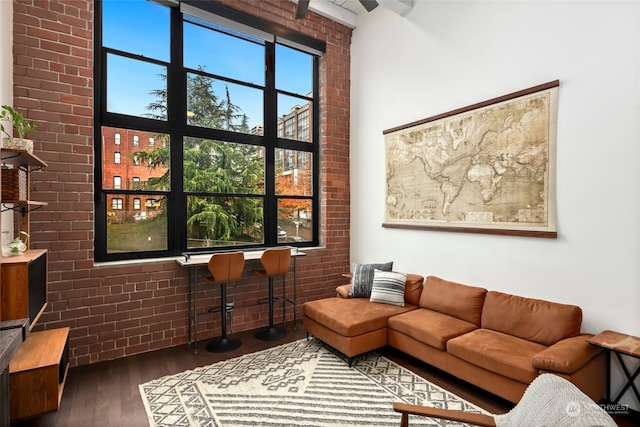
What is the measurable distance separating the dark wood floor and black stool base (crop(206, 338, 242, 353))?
6 centimetres

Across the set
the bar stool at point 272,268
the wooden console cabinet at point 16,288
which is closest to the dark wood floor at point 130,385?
the bar stool at point 272,268

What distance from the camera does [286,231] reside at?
15.4 ft

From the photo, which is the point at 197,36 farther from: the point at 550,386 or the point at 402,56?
the point at 550,386

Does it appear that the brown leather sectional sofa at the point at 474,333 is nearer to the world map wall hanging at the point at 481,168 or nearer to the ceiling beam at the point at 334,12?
the world map wall hanging at the point at 481,168

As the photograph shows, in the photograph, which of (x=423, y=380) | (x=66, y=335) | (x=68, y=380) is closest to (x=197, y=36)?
(x=66, y=335)

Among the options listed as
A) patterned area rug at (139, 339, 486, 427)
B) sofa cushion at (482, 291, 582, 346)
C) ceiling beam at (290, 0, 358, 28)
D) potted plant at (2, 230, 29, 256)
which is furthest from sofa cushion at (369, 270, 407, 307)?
ceiling beam at (290, 0, 358, 28)

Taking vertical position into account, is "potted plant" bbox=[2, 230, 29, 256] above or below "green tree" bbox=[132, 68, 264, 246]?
below

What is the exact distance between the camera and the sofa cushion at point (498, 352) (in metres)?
2.26

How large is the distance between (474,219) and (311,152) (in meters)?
2.49

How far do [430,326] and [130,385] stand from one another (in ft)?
8.73

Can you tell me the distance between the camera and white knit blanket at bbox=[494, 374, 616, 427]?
1.22 m

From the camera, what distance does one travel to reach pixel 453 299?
330 cm

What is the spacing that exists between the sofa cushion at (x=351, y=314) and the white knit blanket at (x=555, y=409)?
1597 millimetres
